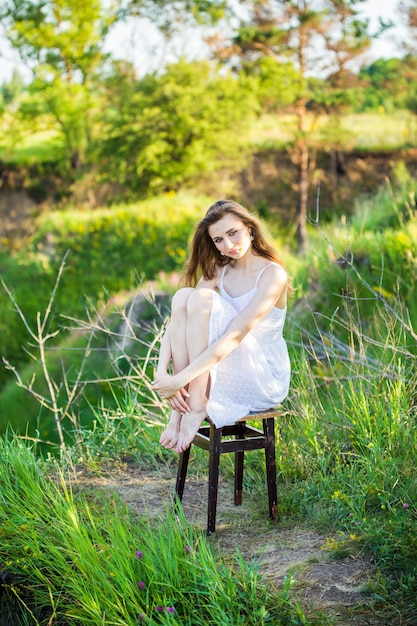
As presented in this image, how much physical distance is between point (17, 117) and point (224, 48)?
631cm

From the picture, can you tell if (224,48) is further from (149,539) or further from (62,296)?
(149,539)

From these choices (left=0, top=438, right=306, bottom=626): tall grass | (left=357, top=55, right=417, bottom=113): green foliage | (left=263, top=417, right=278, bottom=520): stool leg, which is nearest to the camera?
(left=0, top=438, right=306, bottom=626): tall grass

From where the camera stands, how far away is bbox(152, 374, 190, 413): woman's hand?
10.2 feet

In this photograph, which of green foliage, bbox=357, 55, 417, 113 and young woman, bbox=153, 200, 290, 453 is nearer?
young woman, bbox=153, 200, 290, 453

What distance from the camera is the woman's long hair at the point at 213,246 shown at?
10.9ft

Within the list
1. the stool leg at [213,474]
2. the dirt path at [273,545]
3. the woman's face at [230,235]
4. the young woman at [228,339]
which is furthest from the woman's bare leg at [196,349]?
the dirt path at [273,545]

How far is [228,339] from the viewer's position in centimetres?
310

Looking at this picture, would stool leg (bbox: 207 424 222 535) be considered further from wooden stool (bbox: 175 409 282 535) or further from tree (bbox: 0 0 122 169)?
tree (bbox: 0 0 122 169)

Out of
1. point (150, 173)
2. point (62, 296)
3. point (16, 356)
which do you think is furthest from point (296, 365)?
point (150, 173)

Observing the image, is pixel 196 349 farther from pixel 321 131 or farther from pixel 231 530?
pixel 321 131

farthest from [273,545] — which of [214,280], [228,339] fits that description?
[214,280]

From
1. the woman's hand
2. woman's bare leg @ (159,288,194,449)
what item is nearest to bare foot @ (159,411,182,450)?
the woman's hand

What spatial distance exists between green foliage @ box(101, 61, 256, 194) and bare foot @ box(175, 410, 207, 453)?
1399cm

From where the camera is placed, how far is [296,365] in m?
4.33
